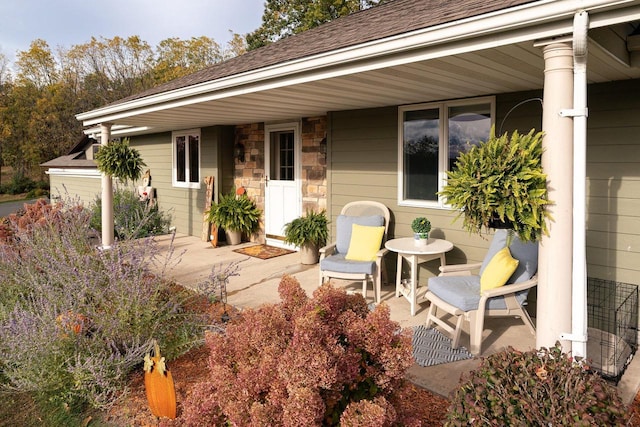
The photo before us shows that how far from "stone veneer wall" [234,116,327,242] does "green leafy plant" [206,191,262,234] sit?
0.16 meters

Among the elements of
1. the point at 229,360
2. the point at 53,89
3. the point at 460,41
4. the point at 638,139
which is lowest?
the point at 229,360

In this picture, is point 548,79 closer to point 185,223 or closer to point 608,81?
point 608,81

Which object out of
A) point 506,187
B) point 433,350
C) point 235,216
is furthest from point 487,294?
point 235,216

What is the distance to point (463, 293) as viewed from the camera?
3.54m

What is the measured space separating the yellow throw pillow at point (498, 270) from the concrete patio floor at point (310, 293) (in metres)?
0.52

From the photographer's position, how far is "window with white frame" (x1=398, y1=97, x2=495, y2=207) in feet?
15.3

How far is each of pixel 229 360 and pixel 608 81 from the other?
375 centimetres

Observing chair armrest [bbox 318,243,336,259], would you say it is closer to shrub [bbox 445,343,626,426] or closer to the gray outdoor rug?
the gray outdoor rug

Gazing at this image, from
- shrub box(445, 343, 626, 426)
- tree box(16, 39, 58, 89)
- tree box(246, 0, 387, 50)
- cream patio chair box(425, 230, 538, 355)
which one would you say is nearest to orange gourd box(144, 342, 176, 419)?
shrub box(445, 343, 626, 426)

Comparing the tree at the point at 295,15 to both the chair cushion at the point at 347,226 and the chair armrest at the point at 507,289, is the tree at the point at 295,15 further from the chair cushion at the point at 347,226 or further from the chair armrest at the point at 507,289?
the chair armrest at the point at 507,289

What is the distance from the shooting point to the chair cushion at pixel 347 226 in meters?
5.25

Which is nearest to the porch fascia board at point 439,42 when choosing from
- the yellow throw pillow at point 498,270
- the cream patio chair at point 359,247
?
the yellow throw pillow at point 498,270

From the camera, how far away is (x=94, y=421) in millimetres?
2635

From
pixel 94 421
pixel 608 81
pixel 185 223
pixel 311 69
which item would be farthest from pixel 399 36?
pixel 185 223
